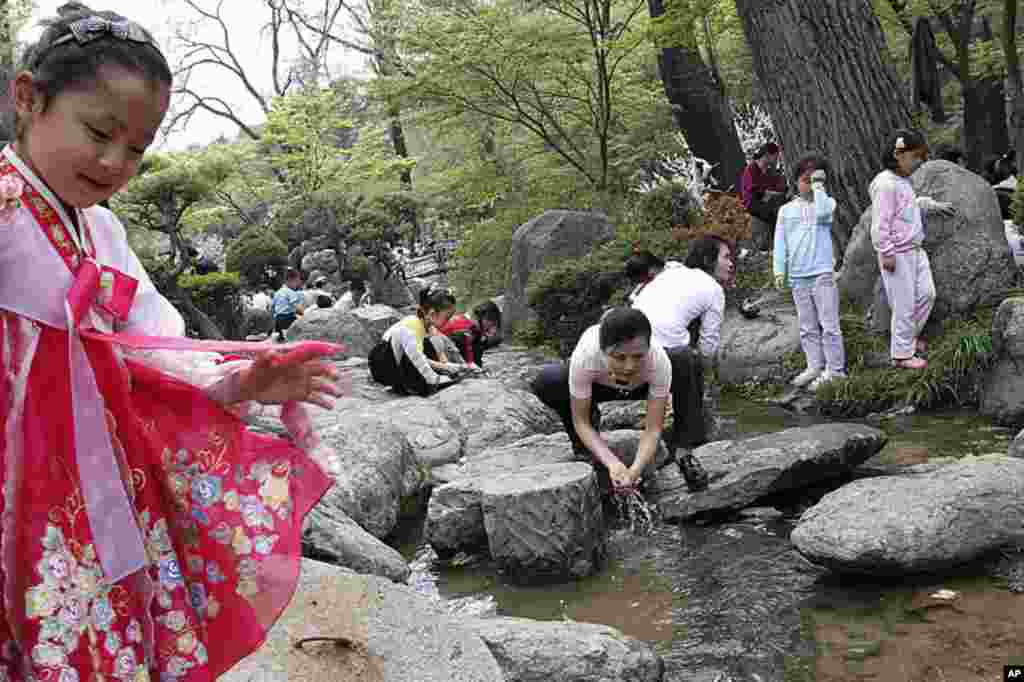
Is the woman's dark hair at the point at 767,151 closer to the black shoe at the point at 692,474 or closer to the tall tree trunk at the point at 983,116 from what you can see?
the tall tree trunk at the point at 983,116

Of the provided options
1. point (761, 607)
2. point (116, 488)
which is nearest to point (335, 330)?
point (761, 607)

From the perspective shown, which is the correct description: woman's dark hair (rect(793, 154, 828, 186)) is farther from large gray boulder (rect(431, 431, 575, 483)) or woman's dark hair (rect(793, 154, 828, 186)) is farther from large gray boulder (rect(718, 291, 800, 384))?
large gray boulder (rect(431, 431, 575, 483))

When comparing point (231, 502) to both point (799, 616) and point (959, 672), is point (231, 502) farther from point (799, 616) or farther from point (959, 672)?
point (799, 616)

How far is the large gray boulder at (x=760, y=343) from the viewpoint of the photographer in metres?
8.23

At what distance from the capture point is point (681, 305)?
641 centimetres

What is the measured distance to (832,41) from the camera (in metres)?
8.62

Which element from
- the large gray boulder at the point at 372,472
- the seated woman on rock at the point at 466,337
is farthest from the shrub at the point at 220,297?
the large gray boulder at the point at 372,472

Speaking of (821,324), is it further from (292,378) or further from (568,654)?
(292,378)

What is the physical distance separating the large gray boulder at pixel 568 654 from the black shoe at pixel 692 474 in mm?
1856

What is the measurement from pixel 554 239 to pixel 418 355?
186 inches

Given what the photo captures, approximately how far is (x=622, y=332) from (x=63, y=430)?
142 inches

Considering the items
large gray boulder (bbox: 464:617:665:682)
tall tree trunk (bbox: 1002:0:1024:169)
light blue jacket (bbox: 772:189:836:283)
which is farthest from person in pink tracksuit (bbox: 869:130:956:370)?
large gray boulder (bbox: 464:617:665:682)

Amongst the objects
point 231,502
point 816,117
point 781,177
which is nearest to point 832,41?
point 816,117

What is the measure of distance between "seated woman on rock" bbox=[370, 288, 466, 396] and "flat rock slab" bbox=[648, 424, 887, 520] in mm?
3576
